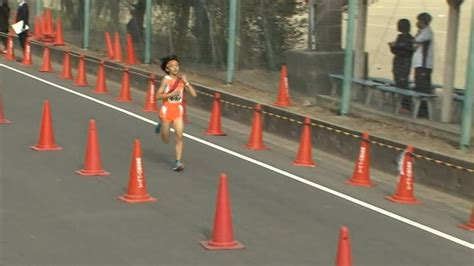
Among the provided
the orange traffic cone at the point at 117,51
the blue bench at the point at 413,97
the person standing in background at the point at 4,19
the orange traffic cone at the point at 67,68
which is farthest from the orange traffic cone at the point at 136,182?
the person standing in background at the point at 4,19

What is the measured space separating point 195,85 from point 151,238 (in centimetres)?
1018

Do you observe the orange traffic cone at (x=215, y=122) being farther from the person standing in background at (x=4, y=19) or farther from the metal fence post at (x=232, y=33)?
the person standing in background at (x=4, y=19)

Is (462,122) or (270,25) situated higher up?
(270,25)

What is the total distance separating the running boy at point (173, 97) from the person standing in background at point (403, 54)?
4.30 m

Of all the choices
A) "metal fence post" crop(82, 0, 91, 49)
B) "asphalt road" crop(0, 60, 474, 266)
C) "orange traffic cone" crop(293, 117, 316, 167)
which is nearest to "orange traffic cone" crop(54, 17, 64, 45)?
"metal fence post" crop(82, 0, 91, 49)

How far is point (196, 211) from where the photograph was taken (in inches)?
329

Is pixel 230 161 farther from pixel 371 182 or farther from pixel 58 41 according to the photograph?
pixel 58 41

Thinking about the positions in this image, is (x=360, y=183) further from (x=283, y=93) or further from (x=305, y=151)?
(x=283, y=93)

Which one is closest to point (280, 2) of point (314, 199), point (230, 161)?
point (230, 161)

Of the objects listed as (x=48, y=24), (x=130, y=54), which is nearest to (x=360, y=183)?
(x=130, y=54)

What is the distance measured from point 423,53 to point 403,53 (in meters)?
0.48

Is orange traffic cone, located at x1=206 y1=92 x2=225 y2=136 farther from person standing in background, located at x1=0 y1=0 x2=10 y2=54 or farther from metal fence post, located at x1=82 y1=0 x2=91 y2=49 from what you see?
person standing in background, located at x1=0 y1=0 x2=10 y2=54

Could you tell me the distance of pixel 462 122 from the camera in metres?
10.9

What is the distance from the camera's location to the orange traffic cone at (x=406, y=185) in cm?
970
